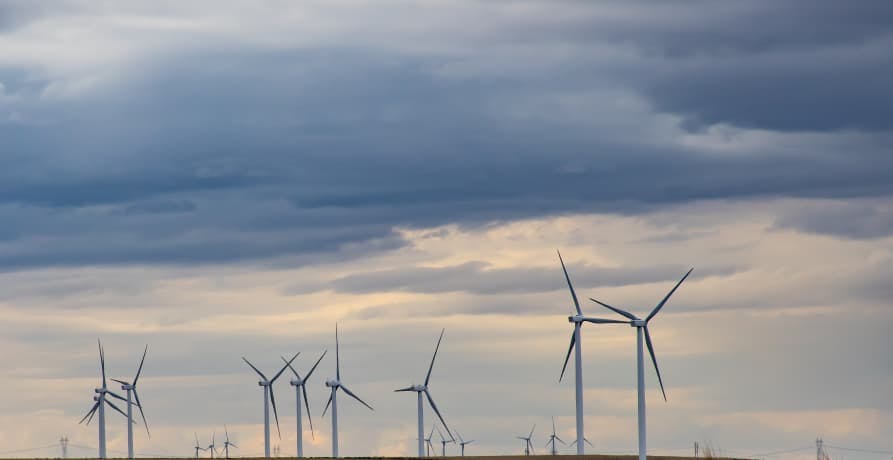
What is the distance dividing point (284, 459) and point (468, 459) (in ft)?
68.9

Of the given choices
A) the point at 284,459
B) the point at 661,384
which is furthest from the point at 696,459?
the point at 284,459

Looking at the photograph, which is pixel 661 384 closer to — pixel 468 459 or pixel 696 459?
pixel 696 459

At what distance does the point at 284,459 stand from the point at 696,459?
4765 centimetres

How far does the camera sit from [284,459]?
19538 cm

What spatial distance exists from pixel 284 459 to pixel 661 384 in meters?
44.2

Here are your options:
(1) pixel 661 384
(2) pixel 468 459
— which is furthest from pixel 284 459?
(1) pixel 661 384

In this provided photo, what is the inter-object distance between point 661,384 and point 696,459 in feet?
32.2

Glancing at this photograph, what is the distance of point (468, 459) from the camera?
19675 centimetres

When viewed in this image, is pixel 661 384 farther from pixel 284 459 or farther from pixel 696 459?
pixel 284 459

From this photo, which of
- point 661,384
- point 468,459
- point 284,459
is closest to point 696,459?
point 661,384

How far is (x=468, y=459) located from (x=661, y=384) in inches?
942

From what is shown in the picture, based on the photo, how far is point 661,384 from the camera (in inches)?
7815

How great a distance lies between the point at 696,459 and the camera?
655 ft
